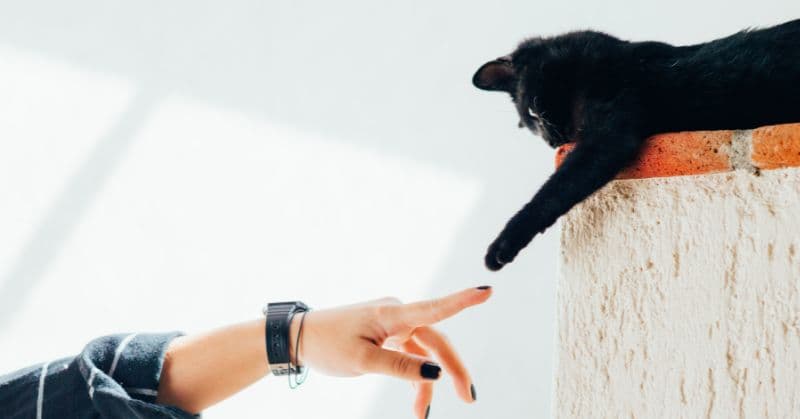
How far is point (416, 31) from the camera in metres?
2.28

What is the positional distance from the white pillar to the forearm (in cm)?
37

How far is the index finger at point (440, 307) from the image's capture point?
62 centimetres

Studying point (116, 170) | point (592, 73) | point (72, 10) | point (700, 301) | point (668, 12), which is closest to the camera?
point (700, 301)

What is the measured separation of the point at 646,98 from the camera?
27.5 inches

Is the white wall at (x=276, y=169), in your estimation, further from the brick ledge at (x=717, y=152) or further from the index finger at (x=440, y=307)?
the brick ledge at (x=717, y=152)

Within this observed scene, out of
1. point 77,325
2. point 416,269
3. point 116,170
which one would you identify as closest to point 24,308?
point 77,325

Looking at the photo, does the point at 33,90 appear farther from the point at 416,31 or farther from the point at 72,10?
the point at 416,31

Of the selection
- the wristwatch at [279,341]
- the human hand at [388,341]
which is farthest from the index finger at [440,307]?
the wristwatch at [279,341]

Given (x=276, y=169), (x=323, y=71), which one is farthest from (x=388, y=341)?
(x=323, y=71)

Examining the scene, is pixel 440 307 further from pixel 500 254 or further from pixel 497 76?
pixel 497 76

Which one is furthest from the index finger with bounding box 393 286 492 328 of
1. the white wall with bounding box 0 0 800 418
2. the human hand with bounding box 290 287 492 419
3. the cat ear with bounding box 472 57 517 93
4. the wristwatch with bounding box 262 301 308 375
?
the white wall with bounding box 0 0 800 418

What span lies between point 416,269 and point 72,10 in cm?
143

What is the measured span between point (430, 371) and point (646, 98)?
0.35 m

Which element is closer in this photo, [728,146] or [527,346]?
[728,146]
